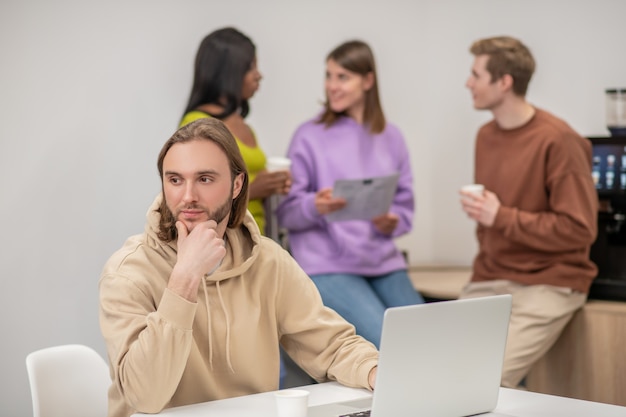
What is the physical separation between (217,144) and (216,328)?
1.50ft

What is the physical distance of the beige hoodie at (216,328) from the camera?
208 cm

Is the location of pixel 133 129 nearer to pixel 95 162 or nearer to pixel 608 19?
pixel 95 162

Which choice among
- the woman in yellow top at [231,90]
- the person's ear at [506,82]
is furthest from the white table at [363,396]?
the person's ear at [506,82]

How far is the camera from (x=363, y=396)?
2262 millimetres

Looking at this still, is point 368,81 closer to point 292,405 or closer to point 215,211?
point 215,211

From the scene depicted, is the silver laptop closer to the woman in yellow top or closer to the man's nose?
the man's nose

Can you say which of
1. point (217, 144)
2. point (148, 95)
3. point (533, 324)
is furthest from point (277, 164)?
point (217, 144)

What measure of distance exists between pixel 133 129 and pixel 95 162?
24 centimetres

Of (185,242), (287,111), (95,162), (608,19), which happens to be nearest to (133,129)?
(95,162)

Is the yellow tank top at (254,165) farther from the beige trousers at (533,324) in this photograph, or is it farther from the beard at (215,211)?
the beard at (215,211)

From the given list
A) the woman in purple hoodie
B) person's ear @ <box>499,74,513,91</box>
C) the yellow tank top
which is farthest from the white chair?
person's ear @ <box>499,74,513,91</box>

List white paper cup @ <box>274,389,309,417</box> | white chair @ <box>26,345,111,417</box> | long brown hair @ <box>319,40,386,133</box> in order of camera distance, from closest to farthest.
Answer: white paper cup @ <box>274,389,309,417</box>, white chair @ <box>26,345,111,417</box>, long brown hair @ <box>319,40,386,133</box>

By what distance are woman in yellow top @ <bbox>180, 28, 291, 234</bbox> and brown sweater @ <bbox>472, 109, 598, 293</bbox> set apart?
0.96 metres

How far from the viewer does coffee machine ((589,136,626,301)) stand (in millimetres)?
4090
